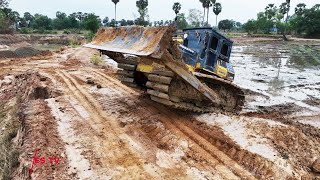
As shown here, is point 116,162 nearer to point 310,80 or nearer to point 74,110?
point 74,110

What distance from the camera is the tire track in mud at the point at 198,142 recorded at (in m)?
5.24

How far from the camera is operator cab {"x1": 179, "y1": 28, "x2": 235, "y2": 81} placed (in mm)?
9766

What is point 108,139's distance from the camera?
6.24m

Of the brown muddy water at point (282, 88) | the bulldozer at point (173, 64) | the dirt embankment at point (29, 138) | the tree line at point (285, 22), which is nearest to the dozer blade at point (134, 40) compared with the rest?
the bulldozer at point (173, 64)

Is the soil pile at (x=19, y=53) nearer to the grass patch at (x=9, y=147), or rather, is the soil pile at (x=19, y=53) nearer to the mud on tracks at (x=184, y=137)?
the grass patch at (x=9, y=147)

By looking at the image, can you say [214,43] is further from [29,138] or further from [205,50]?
[29,138]

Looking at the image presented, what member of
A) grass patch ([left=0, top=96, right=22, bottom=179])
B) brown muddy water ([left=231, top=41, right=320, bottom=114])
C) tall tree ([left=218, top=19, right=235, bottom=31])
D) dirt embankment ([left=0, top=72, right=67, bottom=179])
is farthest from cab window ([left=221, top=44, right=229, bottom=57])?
tall tree ([left=218, top=19, right=235, bottom=31])

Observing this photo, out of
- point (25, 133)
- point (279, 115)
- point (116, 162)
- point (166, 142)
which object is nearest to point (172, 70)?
point (166, 142)

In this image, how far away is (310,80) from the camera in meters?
16.1

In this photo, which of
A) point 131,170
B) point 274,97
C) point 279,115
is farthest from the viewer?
point 274,97

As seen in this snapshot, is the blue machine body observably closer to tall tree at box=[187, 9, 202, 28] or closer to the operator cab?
the operator cab

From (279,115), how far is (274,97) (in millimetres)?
2652

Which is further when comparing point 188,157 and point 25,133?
point 25,133
